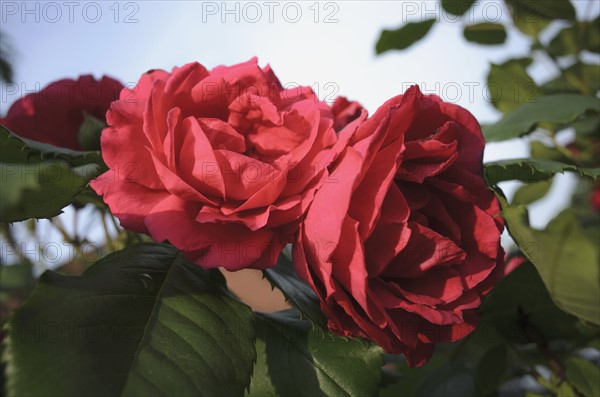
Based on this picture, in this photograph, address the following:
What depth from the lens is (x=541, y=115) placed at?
0.76 m

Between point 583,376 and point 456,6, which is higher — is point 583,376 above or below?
below

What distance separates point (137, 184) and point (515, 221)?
0.28 meters

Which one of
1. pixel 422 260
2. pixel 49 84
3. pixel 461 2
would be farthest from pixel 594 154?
pixel 49 84

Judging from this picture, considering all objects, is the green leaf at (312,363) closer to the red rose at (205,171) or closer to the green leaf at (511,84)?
the red rose at (205,171)

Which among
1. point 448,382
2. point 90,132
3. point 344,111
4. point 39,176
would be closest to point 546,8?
point 344,111

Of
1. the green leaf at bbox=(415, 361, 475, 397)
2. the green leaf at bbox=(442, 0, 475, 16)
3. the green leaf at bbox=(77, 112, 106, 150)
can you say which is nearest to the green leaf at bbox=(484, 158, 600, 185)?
the green leaf at bbox=(415, 361, 475, 397)

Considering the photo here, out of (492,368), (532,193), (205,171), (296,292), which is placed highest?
(205,171)

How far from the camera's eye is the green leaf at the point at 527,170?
530 millimetres

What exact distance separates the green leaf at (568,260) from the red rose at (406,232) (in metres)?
0.09

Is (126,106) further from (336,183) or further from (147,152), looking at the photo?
(336,183)

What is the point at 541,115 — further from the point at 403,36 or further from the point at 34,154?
the point at 34,154

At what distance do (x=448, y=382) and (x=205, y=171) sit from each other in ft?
1.62

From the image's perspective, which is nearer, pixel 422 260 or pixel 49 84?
pixel 422 260

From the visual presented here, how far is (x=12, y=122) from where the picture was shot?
70 centimetres
